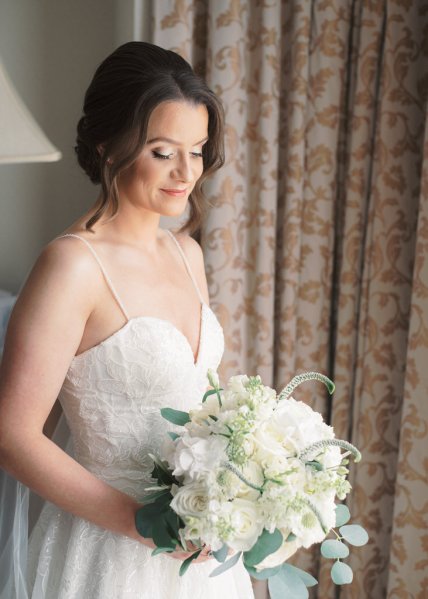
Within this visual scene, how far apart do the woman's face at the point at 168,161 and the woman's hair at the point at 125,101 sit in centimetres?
3

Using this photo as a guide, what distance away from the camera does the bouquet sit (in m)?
1.38

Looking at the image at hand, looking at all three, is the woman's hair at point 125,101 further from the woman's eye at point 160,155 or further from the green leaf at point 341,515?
the green leaf at point 341,515

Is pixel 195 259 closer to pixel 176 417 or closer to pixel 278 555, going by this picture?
pixel 176 417

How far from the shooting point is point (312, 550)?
118 inches

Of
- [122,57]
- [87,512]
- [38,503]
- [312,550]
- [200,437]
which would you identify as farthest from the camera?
[312,550]

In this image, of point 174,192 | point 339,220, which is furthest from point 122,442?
point 339,220

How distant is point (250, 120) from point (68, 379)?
1.39 m

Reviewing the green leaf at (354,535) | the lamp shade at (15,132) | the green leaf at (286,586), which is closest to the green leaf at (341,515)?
the green leaf at (354,535)

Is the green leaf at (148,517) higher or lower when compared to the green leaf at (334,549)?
higher

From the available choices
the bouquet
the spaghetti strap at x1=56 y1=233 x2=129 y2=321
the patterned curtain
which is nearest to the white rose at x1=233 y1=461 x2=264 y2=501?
the bouquet

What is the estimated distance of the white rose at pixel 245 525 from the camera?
4.51ft

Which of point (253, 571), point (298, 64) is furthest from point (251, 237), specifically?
point (253, 571)

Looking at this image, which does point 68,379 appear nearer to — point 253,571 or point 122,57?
point 253,571

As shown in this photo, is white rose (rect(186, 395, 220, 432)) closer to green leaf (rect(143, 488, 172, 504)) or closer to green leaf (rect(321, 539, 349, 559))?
green leaf (rect(143, 488, 172, 504))
